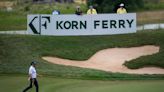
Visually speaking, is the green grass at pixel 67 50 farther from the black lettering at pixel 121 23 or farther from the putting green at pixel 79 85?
the putting green at pixel 79 85

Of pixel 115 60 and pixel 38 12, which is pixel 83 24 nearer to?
pixel 115 60

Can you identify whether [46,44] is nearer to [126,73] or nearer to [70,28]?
[70,28]

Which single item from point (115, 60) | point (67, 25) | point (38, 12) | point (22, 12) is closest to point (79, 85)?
point (115, 60)

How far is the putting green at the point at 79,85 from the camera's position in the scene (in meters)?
31.5

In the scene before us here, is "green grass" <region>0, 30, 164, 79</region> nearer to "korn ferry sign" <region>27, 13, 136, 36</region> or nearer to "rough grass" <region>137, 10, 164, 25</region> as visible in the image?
"korn ferry sign" <region>27, 13, 136, 36</region>

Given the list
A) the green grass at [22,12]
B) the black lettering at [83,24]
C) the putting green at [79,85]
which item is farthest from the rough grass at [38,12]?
the putting green at [79,85]

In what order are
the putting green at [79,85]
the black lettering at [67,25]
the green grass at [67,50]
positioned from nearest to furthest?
the putting green at [79,85] → the green grass at [67,50] → the black lettering at [67,25]

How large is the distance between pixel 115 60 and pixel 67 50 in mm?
3953

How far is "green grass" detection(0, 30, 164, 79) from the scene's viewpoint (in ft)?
123

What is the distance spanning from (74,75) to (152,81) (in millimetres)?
5088

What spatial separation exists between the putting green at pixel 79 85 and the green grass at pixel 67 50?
1651 millimetres

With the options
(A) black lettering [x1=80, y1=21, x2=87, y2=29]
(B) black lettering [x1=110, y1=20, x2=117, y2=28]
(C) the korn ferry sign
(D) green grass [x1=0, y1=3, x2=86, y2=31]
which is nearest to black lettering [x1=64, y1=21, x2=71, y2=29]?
(C) the korn ferry sign

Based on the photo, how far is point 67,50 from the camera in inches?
1698

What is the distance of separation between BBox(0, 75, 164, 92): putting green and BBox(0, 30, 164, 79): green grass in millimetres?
1651
